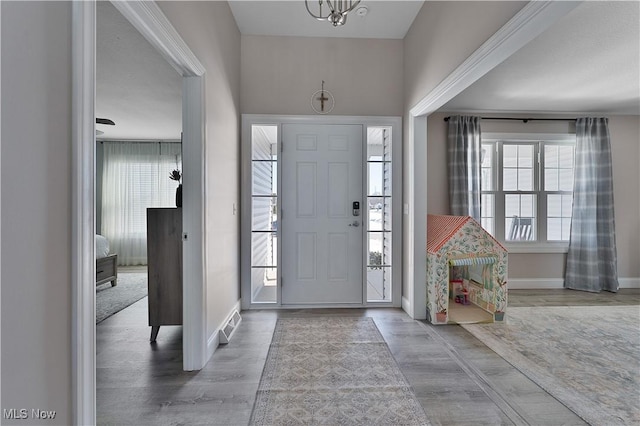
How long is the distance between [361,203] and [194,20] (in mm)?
2140

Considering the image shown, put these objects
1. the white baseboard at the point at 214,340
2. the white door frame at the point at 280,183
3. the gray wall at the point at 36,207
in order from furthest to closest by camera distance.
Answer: the white door frame at the point at 280,183
the white baseboard at the point at 214,340
the gray wall at the point at 36,207

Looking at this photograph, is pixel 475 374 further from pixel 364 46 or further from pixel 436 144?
pixel 364 46

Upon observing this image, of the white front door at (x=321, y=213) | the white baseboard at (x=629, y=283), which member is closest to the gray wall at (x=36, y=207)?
the white front door at (x=321, y=213)

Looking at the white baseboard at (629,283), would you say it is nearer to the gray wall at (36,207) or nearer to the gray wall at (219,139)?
the gray wall at (219,139)

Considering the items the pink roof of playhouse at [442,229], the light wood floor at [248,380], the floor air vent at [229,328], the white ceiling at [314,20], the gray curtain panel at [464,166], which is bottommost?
the light wood floor at [248,380]

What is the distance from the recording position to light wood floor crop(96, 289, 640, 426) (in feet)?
5.01

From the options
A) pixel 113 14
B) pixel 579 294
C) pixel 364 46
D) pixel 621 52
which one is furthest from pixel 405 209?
pixel 113 14

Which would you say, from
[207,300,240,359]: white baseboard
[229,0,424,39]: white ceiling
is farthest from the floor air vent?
[229,0,424,39]: white ceiling

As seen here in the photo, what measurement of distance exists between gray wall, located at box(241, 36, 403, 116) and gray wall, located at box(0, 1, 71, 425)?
7.52ft

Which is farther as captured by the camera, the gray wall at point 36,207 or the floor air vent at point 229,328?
the floor air vent at point 229,328

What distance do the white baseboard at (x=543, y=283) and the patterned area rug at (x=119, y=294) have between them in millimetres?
4932

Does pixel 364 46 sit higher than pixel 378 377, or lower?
higher

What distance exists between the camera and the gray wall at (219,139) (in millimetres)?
1966

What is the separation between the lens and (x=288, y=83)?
3084 millimetres
